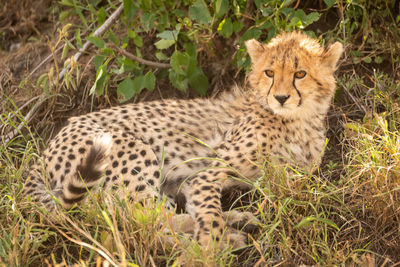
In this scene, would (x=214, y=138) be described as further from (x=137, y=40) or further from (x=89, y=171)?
(x=89, y=171)

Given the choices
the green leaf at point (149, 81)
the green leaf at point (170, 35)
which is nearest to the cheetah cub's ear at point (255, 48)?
the green leaf at point (170, 35)

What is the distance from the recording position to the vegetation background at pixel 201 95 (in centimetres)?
190

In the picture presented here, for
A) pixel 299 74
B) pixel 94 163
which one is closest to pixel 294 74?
pixel 299 74

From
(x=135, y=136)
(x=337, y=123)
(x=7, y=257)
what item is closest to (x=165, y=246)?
(x=7, y=257)

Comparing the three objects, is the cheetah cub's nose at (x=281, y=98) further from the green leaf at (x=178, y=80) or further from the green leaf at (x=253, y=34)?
the green leaf at (x=178, y=80)

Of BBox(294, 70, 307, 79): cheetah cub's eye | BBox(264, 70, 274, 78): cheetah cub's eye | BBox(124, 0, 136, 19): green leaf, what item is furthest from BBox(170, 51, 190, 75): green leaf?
BBox(294, 70, 307, 79): cheetah cub's eye

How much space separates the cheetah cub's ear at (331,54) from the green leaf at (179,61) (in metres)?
0.82

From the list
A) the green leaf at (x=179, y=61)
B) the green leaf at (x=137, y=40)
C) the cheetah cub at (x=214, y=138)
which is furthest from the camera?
the green leaf at (x=137, y=40)

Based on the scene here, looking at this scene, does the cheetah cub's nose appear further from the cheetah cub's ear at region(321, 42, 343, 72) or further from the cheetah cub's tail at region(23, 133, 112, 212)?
the cheetah cub's tail at region(23, 133, 112, 212)

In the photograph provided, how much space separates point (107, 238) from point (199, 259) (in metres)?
0.36

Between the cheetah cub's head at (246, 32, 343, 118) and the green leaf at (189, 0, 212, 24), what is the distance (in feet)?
1.12

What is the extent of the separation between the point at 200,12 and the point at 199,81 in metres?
0.47

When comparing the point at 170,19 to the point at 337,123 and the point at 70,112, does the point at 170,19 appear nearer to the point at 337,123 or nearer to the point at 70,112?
the point at 70,112

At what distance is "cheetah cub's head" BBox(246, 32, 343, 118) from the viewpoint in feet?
7.56
